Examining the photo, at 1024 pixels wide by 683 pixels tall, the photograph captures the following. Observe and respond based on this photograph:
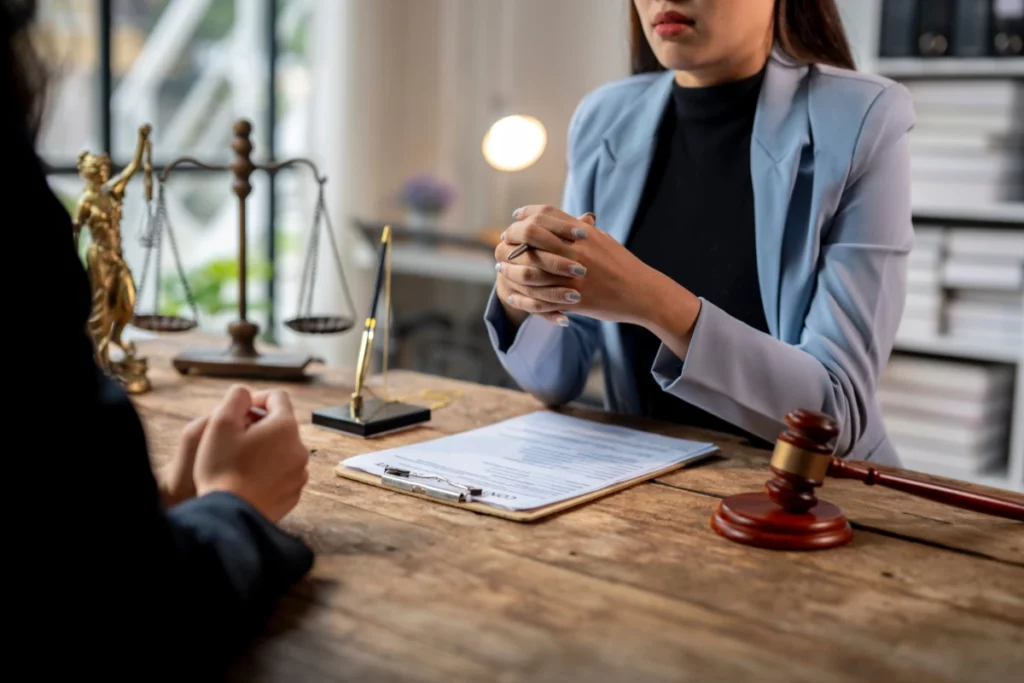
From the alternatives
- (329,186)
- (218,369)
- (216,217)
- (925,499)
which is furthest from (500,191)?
(925,499)

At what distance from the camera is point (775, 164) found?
5.45 ft

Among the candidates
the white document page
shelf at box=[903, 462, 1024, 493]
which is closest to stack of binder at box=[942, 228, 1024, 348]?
shelf at box=[903, 462, 1024, 493]

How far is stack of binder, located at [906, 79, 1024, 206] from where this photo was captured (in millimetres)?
2965

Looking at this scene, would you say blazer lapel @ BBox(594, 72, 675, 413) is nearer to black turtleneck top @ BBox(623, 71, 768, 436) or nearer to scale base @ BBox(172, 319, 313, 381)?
black turtleneck top @ BBox(623, 71, 768, 436)

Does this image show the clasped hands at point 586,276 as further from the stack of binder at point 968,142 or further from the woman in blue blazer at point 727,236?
the stack of binder at point 968,142

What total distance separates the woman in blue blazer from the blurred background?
1.43 meters

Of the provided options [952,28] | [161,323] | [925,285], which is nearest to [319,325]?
[161,323]

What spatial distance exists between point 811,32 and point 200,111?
443cm

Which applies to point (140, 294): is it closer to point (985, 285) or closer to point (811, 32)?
point (811, 32)

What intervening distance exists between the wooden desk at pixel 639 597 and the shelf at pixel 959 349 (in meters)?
2.03

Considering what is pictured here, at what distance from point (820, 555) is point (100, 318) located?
1.11 metres

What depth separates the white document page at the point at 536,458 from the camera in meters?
1.20

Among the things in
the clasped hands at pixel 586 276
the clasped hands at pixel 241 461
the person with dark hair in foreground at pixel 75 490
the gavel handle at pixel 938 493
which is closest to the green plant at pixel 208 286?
the clasped hands at pixel 586 276

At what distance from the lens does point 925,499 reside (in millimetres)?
1229
